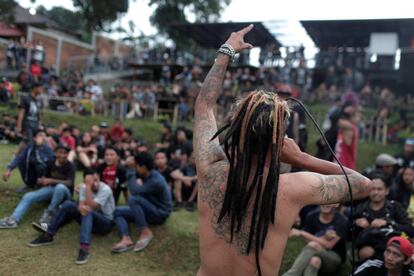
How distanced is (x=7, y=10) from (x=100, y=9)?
10500 millimetres

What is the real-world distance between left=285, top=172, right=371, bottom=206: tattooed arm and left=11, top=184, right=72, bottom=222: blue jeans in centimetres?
519

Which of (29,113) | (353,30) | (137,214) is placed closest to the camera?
(137,214)

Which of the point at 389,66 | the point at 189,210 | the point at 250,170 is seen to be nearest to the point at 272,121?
the point at 250,170

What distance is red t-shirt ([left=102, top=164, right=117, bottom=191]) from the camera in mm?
7292

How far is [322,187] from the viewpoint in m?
2.22

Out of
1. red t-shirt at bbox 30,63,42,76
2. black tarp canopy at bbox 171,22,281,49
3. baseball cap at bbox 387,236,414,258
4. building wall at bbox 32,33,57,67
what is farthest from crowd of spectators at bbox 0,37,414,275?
building wall at bbox 32,33,57,67

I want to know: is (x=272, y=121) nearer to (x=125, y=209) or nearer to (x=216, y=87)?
(x=216, y=87)

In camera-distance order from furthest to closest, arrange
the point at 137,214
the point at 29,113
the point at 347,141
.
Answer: the point at 29,113
the point at 137,214
the point at 347,141

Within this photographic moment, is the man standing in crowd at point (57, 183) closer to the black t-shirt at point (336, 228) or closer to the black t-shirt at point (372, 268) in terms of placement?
the black t-shirt at point (336, 228)

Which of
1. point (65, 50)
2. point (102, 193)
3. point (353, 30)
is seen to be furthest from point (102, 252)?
point (65, 50)

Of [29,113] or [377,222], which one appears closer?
[377,222]

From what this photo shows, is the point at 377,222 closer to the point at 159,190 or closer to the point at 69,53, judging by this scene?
the point at 159,190

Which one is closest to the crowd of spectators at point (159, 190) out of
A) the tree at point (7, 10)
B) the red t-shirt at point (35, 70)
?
the red t-shirt at point (35, 70)

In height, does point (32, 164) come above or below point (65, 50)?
below
